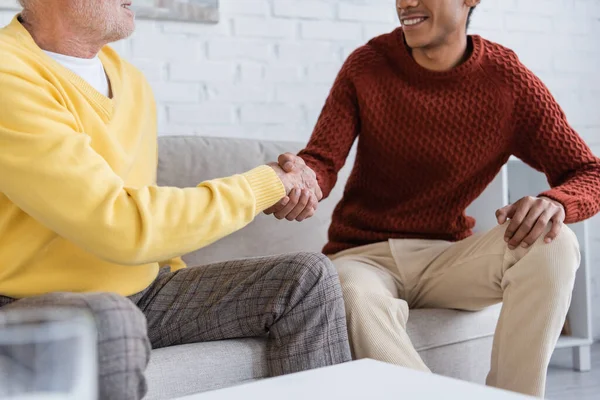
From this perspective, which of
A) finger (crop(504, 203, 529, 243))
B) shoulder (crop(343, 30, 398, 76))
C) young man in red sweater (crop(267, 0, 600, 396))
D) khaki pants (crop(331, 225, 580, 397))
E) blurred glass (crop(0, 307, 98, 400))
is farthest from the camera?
shoulder (crop(343, 30, 398, 76))

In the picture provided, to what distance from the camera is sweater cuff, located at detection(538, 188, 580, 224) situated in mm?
1752

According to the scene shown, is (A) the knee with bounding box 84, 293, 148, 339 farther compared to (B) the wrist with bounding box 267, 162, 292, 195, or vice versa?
(B) the wrist with bounding box 267, 162, 292, 195

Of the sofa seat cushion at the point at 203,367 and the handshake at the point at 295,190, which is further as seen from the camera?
the handshake at the point at 295,190

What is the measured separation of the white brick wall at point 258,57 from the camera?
2.50 meters

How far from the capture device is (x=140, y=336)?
3.34 ft

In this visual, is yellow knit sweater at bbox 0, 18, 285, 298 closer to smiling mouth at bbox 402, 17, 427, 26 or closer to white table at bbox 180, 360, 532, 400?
white table at bbox 180, 360, 532, 400

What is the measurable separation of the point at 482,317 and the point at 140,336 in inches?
43.1

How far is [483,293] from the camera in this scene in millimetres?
1816

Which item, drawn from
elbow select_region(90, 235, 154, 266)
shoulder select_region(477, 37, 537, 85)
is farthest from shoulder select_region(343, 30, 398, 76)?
elbow select_region(90, 235, 154, 266)

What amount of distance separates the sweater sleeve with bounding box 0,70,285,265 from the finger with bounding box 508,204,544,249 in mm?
639

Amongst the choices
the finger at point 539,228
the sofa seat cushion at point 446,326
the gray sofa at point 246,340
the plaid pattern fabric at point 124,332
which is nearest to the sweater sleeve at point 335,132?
the gray sofa at point 246,340

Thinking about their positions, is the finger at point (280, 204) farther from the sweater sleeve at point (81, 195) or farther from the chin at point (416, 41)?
the chin at point (416, 41)

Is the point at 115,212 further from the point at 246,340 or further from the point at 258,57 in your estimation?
the point at 258,57

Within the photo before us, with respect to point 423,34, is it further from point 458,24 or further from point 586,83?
point 586,83
